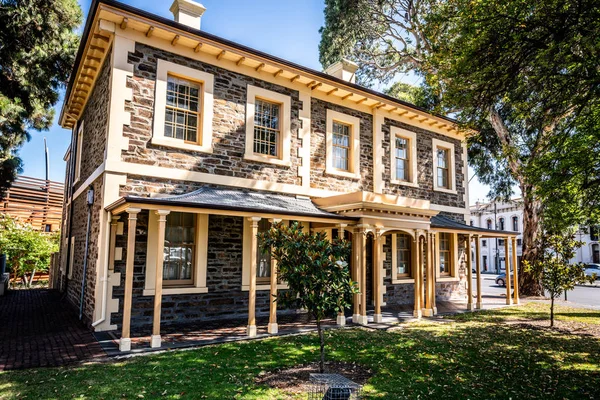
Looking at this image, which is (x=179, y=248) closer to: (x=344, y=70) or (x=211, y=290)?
(x=211, y=290)

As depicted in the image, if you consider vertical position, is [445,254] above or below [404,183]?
below

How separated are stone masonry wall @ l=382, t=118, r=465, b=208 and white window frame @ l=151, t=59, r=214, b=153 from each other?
640 cm

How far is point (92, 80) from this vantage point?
10.9m

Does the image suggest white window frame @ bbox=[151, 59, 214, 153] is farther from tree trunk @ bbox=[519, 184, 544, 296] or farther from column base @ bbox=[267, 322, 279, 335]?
tree trunk @ bbox=[519, 184, 544, 296]

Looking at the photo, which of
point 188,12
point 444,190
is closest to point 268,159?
point 188,12

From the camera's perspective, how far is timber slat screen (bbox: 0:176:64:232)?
61.4ft

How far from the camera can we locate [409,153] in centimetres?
1399

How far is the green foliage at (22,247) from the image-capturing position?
1510 centimetres

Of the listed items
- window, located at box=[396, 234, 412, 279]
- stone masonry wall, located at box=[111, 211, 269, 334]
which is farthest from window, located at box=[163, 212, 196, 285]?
window, located at box=[396, 234, 412, 279]

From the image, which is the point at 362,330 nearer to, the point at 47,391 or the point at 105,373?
the point at 105,373

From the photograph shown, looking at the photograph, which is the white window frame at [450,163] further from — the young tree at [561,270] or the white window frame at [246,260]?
the white window frame at [246,260]

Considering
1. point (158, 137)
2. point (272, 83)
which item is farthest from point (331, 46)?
point (158, 137)

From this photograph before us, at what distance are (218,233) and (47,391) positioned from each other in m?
5.20

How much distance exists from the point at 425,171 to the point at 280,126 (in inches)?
260
